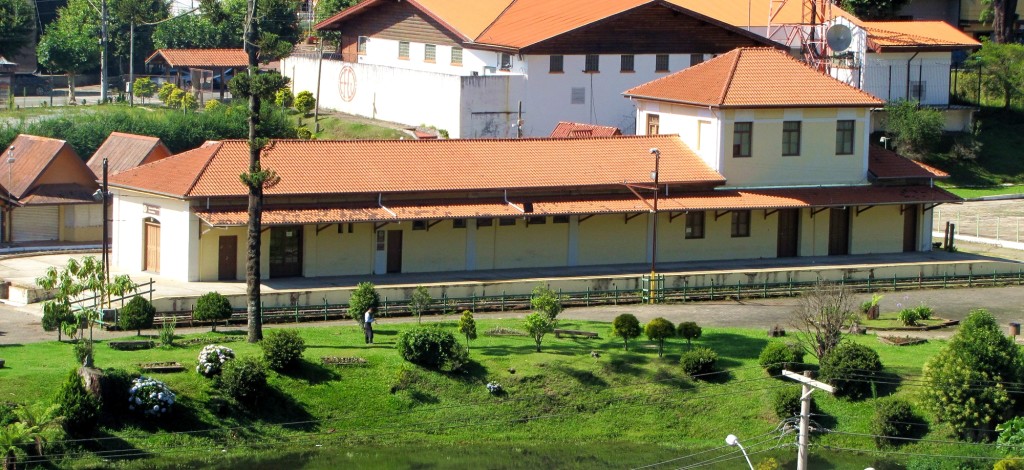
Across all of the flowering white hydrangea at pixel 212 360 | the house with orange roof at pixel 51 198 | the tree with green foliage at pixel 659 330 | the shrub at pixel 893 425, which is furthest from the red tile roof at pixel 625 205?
the shrub at pixel 893 425

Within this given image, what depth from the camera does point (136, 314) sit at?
41344 millimetres

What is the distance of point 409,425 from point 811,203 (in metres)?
22.5

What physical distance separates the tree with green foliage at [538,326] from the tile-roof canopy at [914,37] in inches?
1581

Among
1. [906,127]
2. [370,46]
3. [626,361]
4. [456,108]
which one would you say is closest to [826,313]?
[626,361]

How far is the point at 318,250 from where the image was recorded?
49500 mm

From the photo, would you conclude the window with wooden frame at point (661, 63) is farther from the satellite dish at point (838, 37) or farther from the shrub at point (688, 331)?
the shrub at point (688, 331)

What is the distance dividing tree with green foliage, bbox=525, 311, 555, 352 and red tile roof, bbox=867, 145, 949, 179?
21.3 metres

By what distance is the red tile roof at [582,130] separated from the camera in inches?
2475

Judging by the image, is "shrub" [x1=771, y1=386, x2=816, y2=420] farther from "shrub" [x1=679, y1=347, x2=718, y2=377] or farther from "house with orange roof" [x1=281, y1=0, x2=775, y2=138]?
"house with orange roof" [x1=281, y1=0, x2=775, y2=138]

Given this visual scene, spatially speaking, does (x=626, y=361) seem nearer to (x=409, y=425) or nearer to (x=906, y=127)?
(x=409, y=425)

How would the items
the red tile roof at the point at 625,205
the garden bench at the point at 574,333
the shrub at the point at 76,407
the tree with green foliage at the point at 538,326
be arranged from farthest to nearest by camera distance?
the red tile roof at the point at 625,205 < the garden bench at the point at 574,333 < the tree with green foliage at the point at 538,326 < the shrub at the point at 76,407

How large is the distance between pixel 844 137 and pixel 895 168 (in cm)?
270

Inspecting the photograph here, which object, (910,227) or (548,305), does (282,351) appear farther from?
(910,227)

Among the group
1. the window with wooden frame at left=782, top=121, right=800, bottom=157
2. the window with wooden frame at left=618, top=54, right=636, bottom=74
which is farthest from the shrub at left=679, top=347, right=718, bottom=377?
the window with wooden frame at left=618, top=54, right=636, bottom=74
